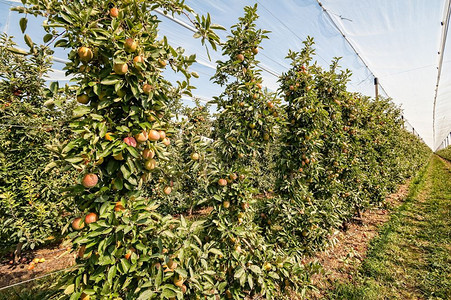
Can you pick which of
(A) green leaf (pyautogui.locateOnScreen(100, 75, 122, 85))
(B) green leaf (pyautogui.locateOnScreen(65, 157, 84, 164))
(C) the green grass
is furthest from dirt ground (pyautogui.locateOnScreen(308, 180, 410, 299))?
(A) green leaf (pyautogui.locateOnScreen(100, 75, 122, 85))

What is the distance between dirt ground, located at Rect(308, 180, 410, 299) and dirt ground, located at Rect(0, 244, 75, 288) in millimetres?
3916

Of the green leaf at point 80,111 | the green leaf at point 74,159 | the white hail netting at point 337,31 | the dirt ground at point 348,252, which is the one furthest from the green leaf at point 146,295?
the white hail netting at point 337,31

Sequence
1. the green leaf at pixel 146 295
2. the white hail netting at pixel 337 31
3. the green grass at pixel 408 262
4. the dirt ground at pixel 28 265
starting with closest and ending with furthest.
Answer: the green leaf at pixel 146 295 < the green grass at pixel 408 262 < the dirt ground at pixel 28 265 < the white hail netting at pixel 337 31

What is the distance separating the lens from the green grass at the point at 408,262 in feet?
8.77

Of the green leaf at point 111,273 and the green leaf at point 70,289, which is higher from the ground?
the green leaf at point 111,273

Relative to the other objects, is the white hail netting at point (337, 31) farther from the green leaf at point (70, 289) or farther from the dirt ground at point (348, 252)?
the dirt ground at point (348, 252)

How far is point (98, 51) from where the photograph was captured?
112 cm

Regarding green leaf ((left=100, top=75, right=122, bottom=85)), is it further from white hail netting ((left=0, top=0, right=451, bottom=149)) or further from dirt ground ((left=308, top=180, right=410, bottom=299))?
white hail netting ((left=0, top=0, right=451, bottom=149))

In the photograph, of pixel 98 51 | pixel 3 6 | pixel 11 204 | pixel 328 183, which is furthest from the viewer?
pixel 328 183

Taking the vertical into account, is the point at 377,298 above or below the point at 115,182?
below

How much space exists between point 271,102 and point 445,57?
331 inches

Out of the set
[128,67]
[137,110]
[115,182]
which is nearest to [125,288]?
[115,182]

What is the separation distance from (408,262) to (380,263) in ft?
1.56

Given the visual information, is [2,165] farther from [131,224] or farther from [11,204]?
[131,224]
